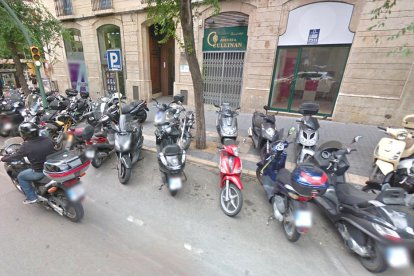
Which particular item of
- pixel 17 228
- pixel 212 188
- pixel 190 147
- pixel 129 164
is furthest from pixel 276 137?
pixel 17 228

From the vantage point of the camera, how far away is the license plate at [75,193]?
2794 mm

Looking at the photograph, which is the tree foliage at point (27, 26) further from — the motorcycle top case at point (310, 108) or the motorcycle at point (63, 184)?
the motorcycle top case at point (310, 108)

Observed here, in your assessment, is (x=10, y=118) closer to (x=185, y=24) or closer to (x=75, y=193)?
(x=75, y=193)

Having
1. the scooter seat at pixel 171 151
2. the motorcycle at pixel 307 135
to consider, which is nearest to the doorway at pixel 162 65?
the scooter seat at pixel 171 151

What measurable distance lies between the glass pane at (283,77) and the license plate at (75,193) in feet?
25.3

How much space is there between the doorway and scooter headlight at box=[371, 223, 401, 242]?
12071 mm

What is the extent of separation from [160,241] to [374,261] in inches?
101

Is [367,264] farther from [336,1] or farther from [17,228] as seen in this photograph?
[336,1]

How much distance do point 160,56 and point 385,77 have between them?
1110 cm

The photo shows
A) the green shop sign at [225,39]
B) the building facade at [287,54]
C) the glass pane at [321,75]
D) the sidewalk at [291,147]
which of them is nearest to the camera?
the sidewalk at [291,147]

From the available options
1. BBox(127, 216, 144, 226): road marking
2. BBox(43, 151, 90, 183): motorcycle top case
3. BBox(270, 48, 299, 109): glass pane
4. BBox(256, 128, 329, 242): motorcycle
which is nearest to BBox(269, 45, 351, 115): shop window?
BBox(270, 48, 299, 109): glass pane

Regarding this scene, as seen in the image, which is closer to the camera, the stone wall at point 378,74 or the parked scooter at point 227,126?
the parked scooter at point 227,126

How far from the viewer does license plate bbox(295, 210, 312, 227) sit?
94.7 inches

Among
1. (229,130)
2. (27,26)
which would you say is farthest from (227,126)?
(27,26)
